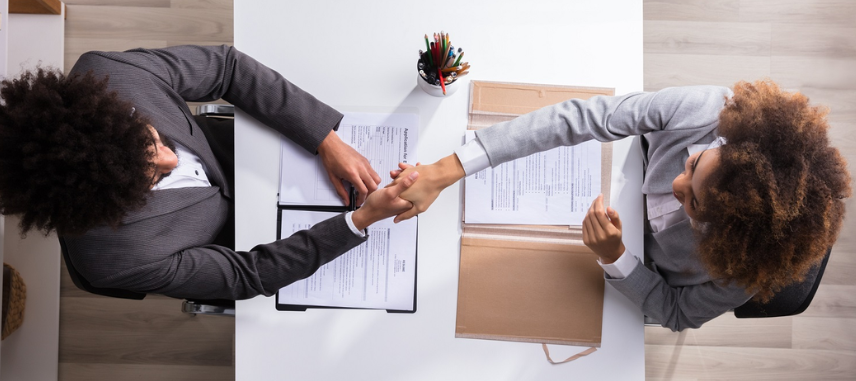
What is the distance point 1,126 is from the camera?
33.6 inches

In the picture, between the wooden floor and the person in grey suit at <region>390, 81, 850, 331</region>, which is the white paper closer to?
the person in grey suit at <region>390, 81, 850, 331</region>

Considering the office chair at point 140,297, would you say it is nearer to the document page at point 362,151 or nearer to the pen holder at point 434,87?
the document page at point 362,151

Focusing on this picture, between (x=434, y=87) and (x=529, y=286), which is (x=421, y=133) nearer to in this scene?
(x=434, y=87)

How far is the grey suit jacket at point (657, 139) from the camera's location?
3.60 feet

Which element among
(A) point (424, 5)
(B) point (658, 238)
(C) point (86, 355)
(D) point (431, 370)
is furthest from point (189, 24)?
(B) point (658, 238)

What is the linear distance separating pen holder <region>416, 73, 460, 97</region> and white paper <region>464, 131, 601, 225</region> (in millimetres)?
108

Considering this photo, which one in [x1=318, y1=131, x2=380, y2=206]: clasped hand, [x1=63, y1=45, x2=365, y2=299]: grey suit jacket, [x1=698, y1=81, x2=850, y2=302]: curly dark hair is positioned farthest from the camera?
[x1=318, y1=131, x2=380, y2=206]: clasped hand

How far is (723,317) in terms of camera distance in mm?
1890

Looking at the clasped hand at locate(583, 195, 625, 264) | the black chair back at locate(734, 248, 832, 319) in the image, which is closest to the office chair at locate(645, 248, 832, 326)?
the black chair back at locate(734, 248, 832, 319)

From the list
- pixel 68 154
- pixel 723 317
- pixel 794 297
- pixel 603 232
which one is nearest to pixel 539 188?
pixel 603 232

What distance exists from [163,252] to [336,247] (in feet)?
1.16

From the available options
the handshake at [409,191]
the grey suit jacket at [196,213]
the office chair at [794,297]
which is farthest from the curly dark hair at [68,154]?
the office chair at [794,297]

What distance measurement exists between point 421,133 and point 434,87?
116mm

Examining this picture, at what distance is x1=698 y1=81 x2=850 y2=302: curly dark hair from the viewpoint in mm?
856
